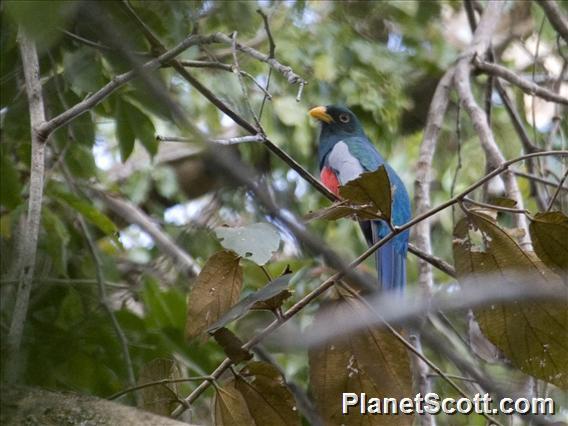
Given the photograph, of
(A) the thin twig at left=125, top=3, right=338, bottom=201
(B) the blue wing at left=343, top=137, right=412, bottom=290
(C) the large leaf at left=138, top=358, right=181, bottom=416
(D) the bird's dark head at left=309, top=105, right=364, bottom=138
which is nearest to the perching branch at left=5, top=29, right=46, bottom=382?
(C) the large leaf at left=138, top=358, right=181, bottom=416

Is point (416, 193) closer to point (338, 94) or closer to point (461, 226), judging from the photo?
point (461, 226)

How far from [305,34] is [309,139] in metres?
0.56

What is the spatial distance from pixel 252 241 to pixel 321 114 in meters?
2.62

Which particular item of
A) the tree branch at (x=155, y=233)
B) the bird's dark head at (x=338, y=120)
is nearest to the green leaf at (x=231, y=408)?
the tree branch at (x=155, y=233)

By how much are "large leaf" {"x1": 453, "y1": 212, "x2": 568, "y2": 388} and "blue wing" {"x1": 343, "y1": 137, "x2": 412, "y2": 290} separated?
2.90ft

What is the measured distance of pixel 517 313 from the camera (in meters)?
1.94

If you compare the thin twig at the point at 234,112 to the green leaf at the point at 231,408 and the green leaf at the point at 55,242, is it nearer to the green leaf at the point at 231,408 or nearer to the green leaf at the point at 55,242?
the green leaf at the point at 231,408

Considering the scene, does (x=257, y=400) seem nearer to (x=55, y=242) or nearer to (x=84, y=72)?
(x=84, y=72)

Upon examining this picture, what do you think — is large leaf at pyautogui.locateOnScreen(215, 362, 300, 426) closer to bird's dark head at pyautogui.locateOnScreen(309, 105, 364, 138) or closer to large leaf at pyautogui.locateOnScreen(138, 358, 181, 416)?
large leaf at pyautogui.locateOnScreen(138, 358, 181, 416)

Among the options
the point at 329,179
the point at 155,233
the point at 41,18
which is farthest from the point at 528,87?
the point at 41,18

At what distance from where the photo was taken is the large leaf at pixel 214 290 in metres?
2.06

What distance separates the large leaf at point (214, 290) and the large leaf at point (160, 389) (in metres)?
0.09

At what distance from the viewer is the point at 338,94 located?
16.4 ft

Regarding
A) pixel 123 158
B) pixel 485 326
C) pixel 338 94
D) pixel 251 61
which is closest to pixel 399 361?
pixel 485 326
